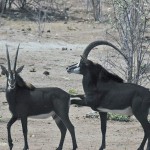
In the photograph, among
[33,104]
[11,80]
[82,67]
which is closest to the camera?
[11,80]

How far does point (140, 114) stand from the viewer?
10297 mm

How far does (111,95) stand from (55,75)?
8202 mm

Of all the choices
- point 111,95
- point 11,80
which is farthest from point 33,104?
point 111,95

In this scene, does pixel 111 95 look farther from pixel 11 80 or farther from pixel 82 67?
pixel 11 80

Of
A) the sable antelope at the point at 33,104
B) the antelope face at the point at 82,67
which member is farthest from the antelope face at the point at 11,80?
the antelope face at the point at 82,67

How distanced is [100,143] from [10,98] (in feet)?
6.17

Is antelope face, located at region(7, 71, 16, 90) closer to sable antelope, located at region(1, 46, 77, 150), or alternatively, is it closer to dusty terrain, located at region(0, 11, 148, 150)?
sable antelope, located at region(1, 46, 77, 150)

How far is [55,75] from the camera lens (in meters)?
18.6

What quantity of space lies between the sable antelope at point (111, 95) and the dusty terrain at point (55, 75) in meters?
0.82

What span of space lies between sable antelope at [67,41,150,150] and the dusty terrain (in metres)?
0.82

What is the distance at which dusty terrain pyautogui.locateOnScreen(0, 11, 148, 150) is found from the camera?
11.5 metres

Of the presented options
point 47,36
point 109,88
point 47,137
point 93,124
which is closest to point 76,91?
point 93,124

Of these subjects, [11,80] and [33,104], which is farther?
[33,104]

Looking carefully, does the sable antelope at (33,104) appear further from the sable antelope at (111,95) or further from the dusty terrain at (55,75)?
the dusty terrain at (55,75)
